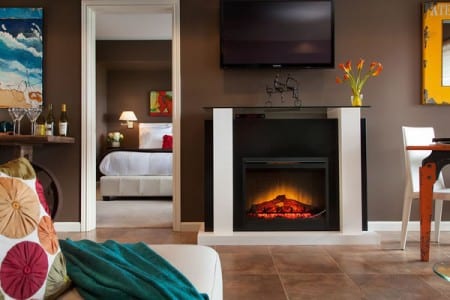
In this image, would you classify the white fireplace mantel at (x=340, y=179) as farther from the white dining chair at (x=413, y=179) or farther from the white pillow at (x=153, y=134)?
the white pillow at (x=153, y=134)

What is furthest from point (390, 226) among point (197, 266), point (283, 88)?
point (197, 266)

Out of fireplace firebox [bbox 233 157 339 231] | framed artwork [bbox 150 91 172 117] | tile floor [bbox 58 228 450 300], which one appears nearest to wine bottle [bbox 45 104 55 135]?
tile floor [bbox 58 228 450 300]

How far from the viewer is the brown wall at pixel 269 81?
3.73 metres

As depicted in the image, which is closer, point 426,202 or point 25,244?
point 25,244

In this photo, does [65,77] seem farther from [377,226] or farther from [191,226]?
[377,226]

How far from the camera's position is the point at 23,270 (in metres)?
0.88

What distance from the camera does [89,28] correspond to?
3.81 metres

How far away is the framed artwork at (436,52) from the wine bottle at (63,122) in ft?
11.1

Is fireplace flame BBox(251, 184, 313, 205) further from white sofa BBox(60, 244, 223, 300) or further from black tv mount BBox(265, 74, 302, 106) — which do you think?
white sofa BBox(60, 244, 223, 300)

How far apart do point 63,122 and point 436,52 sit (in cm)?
360

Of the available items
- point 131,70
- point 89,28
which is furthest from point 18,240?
point 131,70

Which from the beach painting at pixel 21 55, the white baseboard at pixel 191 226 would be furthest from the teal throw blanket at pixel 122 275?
the beach painting at pixel 21 55

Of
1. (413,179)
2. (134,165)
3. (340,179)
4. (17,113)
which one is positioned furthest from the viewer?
(134,165)

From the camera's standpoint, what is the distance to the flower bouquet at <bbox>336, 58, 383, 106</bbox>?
3.46m
